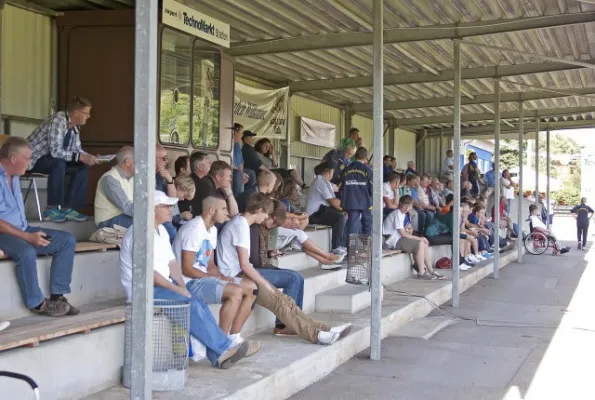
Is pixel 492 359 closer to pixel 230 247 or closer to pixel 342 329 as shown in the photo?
pixel 342 329

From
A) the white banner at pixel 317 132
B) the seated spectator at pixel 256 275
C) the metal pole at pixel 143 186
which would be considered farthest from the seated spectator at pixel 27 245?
the white banner at pixel 317 132

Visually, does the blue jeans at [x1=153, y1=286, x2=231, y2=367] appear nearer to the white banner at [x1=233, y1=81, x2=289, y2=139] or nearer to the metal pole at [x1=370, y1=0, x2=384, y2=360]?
the metal pole at [x1=370, y1=0, x2=384, y2=360]

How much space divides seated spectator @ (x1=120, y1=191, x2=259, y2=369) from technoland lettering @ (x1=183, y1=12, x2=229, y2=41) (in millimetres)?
4504

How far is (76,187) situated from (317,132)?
12.3 metres

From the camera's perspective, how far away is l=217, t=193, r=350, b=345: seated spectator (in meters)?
6.82

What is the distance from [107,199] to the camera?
6852mm

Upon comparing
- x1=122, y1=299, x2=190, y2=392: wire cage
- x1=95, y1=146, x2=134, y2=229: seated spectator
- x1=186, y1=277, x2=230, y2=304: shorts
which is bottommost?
x1=122, y1=299, x2=190, y2=392: wire cage

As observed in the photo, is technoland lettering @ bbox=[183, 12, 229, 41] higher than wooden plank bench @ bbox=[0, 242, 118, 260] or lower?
higher

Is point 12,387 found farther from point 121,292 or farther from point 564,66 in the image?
point 564,66

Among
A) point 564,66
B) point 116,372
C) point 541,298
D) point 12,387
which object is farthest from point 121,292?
point 564,66

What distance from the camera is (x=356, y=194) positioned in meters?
11.3

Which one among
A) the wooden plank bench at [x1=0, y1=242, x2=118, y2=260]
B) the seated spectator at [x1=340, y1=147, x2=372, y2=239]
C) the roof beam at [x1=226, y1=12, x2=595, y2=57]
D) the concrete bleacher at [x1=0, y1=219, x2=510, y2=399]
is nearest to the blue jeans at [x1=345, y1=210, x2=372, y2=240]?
the seated spectator at [x1=340, y1=147, x2=372, y2=239]

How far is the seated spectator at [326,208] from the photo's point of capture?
37.8 feet

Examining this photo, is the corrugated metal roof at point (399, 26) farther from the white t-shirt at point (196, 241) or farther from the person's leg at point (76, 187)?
the white t-shirt at point (196, 241)
